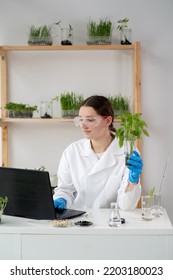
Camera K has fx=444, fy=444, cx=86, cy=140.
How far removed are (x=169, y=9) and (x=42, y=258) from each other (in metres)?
2.62

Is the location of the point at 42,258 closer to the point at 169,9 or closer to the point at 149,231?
the point at 149,231

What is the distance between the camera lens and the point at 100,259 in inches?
76.2

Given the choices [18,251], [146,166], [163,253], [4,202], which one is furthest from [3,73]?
[163,253]

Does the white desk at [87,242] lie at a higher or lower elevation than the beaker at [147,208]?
lower

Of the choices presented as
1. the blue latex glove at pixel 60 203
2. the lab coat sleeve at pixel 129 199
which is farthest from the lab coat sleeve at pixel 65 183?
the lab coat sleeve at pixel 129 199

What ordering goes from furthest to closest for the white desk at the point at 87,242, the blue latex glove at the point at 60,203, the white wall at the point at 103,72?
the white wall at the point at 103,72 < the blue latex glove at the point at 60,203 < the white desk at the point at 87,242

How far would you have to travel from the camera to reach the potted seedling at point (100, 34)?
363 centimetres

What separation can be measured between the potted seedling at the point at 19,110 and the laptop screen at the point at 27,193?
1.54 metres

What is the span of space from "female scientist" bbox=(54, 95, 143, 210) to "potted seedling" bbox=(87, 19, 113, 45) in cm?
108

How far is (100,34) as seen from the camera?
3.63 m

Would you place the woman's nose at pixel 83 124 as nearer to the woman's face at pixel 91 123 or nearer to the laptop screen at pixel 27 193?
the woman's face at pixel 91 123

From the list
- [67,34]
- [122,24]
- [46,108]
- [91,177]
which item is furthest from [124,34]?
[91,177]

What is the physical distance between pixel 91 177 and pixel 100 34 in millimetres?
1473

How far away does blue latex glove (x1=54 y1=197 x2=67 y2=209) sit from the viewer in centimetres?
239
